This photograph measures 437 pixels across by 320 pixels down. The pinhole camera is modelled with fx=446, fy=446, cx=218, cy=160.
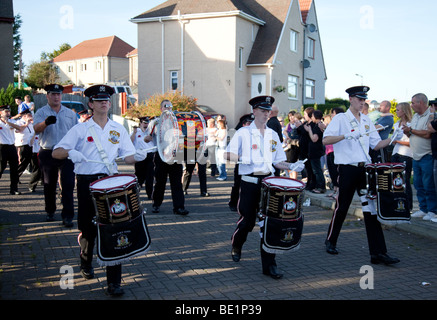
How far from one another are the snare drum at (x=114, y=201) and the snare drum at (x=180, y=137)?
3.46 m

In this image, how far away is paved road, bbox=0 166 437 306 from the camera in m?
4.87

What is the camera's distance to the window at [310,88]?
35.8 m

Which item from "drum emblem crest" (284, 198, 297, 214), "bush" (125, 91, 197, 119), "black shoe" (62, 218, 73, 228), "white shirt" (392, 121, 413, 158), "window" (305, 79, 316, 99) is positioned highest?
"window" (305, 79, 316, 99)

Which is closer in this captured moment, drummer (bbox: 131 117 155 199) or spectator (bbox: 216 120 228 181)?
drummer (bbox: 131 117 155 199)

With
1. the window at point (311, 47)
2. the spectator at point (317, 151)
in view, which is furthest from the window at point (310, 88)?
the spectator at point (317, 151)

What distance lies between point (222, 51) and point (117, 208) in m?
25.6

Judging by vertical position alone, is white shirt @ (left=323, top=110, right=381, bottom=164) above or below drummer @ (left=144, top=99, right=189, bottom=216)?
above

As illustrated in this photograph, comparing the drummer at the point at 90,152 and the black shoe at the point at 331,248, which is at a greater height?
the drummer at the point at 90,152

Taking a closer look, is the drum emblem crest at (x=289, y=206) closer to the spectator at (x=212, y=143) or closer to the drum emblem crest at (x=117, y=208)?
the drum emblem crest at (x=117, y=208)

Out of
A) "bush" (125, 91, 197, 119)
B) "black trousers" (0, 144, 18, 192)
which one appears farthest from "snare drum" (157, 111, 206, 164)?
"bush" (125, 91, 197, 119)

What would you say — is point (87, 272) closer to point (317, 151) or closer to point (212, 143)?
point (317, 151)

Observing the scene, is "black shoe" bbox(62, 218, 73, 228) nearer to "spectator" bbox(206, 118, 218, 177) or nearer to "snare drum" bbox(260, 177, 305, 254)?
"snare drum" bbox(260, 177, 305, 254)

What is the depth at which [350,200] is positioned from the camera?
632 centimetres

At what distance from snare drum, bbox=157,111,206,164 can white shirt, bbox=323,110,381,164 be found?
268cm
